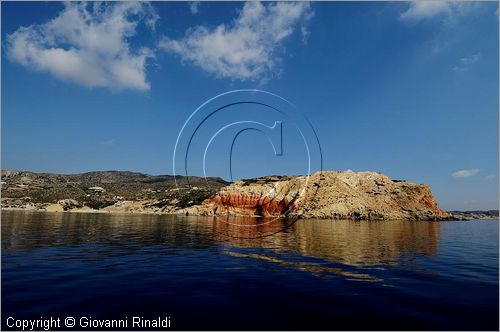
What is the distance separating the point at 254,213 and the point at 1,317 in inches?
6759

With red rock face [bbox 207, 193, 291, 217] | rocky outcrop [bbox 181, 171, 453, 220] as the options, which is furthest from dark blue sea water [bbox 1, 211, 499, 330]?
red rock face [bbox 207, 193, 291, 217]

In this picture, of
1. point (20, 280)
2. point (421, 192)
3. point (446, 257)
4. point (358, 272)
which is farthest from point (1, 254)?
point (421, 192)

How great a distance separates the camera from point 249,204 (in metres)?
185

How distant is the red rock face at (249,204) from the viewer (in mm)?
180500

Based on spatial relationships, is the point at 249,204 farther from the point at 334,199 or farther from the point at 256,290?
the point at 256,290

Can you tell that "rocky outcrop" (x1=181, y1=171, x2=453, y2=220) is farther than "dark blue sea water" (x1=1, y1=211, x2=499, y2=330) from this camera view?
Yes

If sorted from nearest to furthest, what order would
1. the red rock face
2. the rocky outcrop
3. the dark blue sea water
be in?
1. the dark blue sea water
2. the rocky outcrop
3. the red rock face

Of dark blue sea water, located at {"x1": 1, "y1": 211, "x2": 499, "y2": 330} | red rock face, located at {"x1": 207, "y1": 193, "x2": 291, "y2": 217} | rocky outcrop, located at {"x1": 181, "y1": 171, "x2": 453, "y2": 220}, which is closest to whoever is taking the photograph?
dark blue sea water, located at {"x1": 1, "y1": 211, "x2": 499, "y2": 330}

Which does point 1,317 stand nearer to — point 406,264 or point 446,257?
point 406,264

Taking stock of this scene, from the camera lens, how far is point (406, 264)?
27.5 meters

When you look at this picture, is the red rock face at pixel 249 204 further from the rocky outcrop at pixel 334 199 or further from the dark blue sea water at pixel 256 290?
the dark blue sea water at pixel 256 290

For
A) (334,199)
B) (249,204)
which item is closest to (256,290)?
(334,199)

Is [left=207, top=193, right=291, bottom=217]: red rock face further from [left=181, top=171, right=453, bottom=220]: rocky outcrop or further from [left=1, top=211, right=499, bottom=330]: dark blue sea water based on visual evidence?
[left=1, top=211, right=499, bottom=330]: dark blue sea water

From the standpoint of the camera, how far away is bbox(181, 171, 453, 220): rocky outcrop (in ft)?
548
